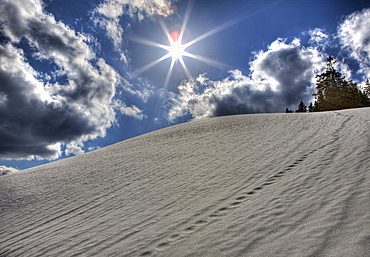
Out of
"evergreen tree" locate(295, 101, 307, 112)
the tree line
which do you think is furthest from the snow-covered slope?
"evergreen tree" locate(295, 101, 307, 112)

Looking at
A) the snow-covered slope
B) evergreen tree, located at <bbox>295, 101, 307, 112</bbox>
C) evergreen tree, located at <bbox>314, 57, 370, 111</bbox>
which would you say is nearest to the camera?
the snow-covered slope

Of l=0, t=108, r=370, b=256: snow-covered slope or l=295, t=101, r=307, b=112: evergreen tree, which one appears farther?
l=295, t=101, r=307, b=112: evergreen tree

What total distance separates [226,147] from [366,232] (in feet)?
24.1

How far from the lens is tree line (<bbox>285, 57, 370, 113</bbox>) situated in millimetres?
34469

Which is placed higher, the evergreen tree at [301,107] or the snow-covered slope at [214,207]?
the evergreen tree at [301,107]

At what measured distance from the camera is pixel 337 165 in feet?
16.6

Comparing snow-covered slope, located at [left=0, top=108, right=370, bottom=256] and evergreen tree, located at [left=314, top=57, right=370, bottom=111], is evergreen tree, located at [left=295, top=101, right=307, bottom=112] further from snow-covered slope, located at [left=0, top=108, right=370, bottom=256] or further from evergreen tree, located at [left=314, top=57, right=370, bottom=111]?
snow-covered slope, located at [left=0, top=108, right=370, bottom=256]

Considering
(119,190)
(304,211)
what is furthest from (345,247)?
(119,190)

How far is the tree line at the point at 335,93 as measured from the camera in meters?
34.5

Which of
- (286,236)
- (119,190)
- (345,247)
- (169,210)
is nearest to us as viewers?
(345,247)

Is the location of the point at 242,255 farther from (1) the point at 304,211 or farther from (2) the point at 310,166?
(2) the point at 310,166

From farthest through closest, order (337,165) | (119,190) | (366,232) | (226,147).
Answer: (226,147) < (119,190) < (337,165) < (366,232)

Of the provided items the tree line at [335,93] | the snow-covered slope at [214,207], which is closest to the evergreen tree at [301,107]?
the tree line at [335,93]

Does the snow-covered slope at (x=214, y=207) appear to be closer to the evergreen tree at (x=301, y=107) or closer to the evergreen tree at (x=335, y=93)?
the evergreen tree at (x=335, y=93)
